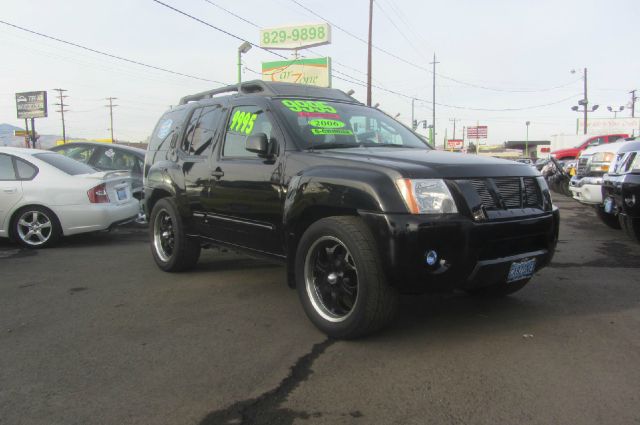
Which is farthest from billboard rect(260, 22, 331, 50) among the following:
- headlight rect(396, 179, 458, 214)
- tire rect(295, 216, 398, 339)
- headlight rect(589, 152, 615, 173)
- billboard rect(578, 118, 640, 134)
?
billboard rect(578, 118, 640, 134)

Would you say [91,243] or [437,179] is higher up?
[437,179]

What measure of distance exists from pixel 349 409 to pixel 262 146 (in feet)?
7.21

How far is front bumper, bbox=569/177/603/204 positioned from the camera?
324 inches

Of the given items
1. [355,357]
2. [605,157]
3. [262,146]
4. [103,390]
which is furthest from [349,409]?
[605,157]

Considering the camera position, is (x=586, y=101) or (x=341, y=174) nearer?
(x=341, y=174)

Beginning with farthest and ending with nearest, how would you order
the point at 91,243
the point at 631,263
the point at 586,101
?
the point at 586,101 → the point at 91,243 → the point at 631,263

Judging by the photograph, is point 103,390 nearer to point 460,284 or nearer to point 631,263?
point 460,284

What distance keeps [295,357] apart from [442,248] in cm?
118

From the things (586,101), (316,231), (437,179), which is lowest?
(316,231)

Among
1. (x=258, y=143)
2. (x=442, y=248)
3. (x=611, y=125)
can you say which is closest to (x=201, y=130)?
(x=258, y=143)

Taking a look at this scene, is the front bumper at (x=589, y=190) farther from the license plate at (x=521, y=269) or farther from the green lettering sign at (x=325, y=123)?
the green lettering sign at (x=325, y=123)

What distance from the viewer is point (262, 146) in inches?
164

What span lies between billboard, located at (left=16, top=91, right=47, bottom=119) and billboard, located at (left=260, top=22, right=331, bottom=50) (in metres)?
37.1

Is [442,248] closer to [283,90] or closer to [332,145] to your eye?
[332,145]
